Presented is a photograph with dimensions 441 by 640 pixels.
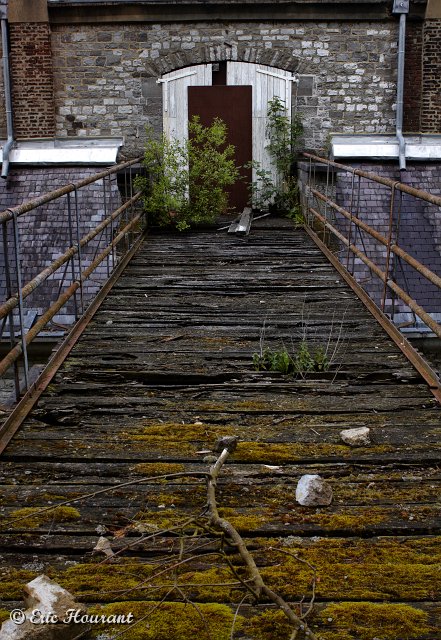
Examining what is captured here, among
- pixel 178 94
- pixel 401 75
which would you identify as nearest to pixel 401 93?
pixel 401 75

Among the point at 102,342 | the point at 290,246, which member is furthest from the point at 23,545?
the point at 290,246

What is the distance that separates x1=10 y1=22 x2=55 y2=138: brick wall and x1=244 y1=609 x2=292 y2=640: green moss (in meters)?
11.6

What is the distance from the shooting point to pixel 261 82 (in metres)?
12.7

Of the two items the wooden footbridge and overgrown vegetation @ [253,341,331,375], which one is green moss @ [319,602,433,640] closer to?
the wooden footbridge

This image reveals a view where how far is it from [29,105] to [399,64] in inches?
251

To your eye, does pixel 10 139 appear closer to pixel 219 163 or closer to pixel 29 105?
pixel 29 105

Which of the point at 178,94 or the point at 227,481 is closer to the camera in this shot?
the point at 227,481

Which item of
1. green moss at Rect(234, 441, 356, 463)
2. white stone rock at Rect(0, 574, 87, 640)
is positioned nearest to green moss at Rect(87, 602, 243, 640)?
white stone rock at Rect(0, 574, 87, 640)

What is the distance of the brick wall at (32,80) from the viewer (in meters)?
12.5

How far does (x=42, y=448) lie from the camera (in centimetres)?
371

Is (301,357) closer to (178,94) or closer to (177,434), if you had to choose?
(177,434)

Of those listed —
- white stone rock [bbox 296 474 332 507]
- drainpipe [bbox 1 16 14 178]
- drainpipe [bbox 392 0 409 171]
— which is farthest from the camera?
drainpipe [bbox 1 16 14 178]

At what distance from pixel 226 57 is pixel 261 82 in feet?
2.46

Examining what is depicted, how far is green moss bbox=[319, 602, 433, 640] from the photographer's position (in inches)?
91.7
